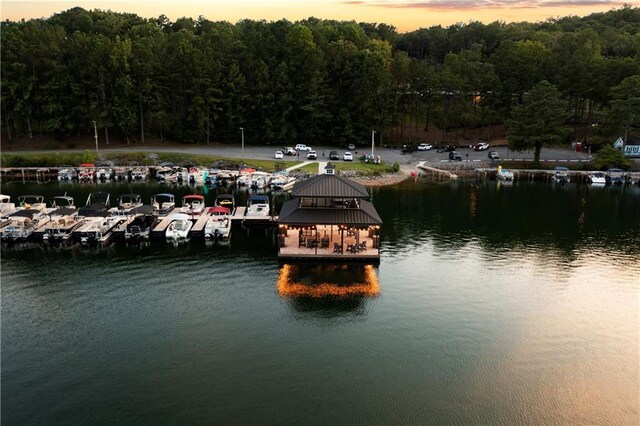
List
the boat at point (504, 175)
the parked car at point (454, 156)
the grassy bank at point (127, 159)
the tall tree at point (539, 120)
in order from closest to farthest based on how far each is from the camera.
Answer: the boat at point (504, 175), the grassy bank at point (127, 159), the tall tree at point (539, 120), the parked car at point (454, 156)

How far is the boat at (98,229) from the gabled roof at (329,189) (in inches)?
782

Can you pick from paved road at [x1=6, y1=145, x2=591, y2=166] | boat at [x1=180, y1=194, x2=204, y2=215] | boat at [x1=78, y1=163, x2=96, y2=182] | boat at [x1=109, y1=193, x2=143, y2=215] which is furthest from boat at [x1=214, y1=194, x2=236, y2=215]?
boat at [x1=78, y1=163, x2=96, y2=182]

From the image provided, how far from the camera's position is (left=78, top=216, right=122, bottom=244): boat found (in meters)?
51.3

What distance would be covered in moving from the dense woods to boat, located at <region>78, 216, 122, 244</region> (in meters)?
51.7

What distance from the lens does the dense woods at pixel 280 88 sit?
101m

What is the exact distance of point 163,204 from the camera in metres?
63.3

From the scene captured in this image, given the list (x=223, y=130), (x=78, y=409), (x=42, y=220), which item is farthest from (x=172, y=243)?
(x=223, y=130)

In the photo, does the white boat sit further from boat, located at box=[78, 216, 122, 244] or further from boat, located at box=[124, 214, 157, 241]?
boat, located at box=[124, 214, 157, 241]

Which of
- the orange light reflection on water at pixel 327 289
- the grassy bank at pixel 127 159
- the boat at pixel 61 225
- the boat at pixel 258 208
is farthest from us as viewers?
the grassy bank at pixel 127 159

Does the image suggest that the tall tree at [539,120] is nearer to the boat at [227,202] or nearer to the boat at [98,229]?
the boat at [227,202]

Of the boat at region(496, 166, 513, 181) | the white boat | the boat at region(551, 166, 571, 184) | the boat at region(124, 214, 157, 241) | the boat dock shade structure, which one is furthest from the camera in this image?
the boat at region(496, 166, 513, 181)

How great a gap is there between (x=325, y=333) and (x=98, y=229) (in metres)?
29.1

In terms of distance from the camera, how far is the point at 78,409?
25.8 meters

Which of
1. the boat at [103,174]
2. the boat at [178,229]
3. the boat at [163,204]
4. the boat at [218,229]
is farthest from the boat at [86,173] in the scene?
the boat at [218,229]
